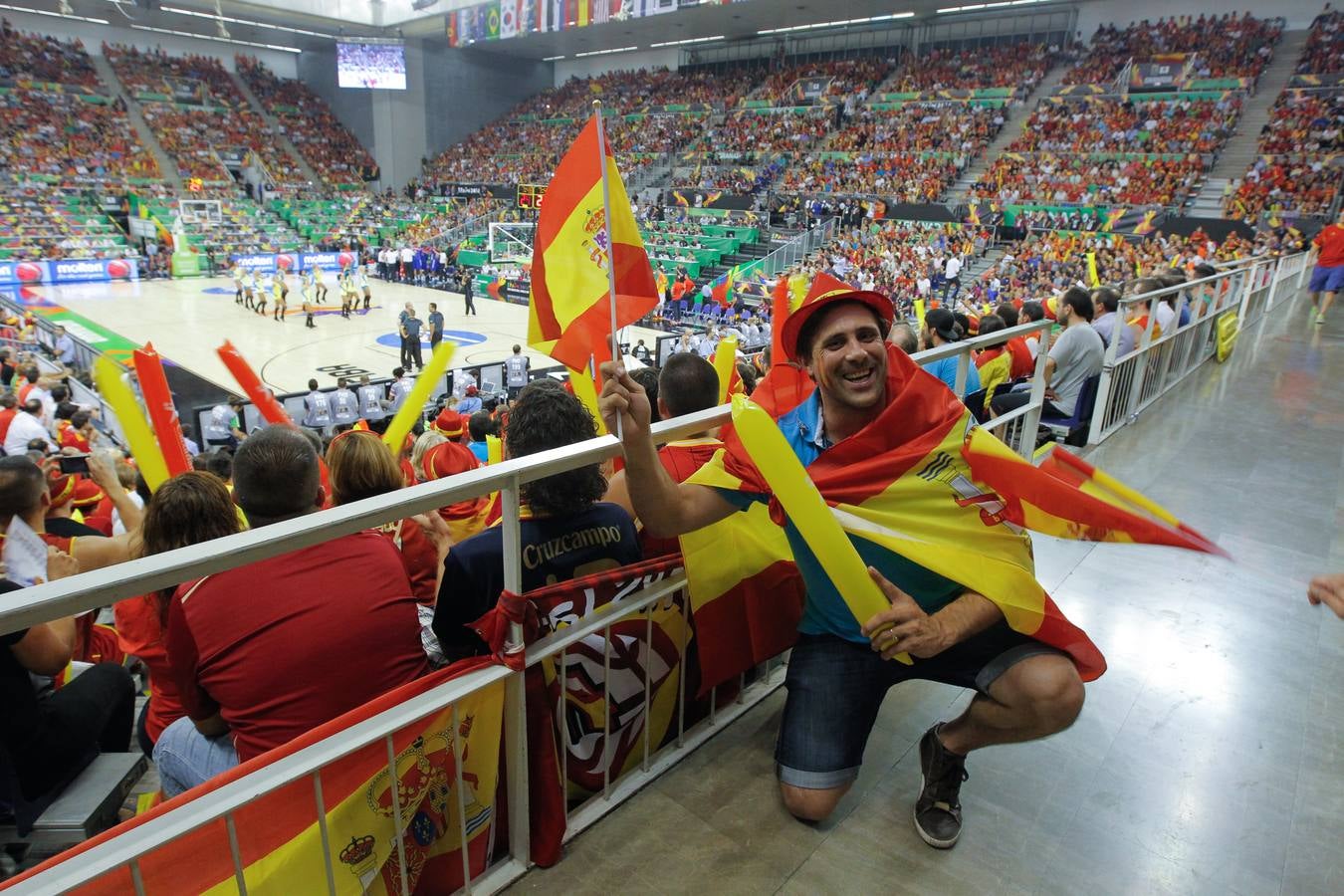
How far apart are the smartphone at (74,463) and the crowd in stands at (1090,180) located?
23.3 metres

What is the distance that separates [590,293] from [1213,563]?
314 centimetres

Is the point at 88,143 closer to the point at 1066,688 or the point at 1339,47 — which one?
the point at 1066,688

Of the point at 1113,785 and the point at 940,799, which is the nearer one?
the point at 940,799

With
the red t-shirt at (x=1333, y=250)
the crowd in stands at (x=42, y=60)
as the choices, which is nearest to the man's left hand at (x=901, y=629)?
the red t-shirt at (x=1333, y=250)

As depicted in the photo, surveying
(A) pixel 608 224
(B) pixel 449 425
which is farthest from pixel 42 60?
(A) pixel 608 224

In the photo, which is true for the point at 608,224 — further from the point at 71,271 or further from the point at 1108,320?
the point at 71,271

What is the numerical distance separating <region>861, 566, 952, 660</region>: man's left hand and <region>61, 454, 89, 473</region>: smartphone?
6.95m

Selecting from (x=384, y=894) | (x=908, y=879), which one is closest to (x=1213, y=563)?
(x=908, y=879)

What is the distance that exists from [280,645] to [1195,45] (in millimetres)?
33008

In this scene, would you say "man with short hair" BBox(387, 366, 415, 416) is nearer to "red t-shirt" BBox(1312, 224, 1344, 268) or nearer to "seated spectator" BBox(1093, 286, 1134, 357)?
"seated spectator" BBox(1093, 286, 1134, 357)

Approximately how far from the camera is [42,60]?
35.5m

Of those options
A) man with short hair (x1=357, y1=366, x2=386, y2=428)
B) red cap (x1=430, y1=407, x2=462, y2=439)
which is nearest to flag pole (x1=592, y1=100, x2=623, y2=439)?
red cap (x1=430, y1=407, x2=462, y2=439)

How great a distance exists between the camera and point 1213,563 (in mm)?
3611

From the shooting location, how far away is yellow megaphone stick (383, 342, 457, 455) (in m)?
2.98
